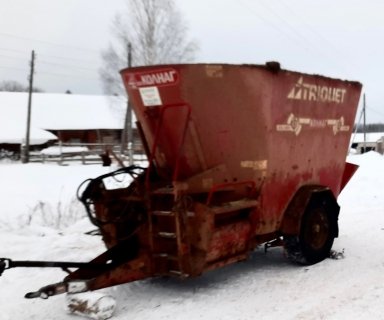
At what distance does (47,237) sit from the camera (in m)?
8.16

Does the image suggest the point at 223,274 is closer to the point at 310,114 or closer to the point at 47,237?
the point at 310,114

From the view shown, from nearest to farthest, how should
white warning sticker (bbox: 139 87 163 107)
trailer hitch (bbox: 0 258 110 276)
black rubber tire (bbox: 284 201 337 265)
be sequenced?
trailer hitch (bbox: 0 258 110 276) < white warning sticker (bbox: 139 87 163 107) < black rubber tire (bbox: 284 201 337 265)

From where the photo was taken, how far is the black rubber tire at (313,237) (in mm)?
6609

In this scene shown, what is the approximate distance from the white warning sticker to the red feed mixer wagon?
11 millimetres

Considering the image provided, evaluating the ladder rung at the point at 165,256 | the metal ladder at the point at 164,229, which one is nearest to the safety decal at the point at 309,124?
the metal ladder at the point at 164,229

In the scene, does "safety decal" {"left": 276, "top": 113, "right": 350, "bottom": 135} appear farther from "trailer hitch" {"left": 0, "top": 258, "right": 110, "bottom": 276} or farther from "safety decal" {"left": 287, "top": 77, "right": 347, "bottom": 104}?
"trailer hitch" {"left": 0, "top": 258, "right": 110, "bottom": 276}

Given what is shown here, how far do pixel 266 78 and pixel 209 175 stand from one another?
128 cm

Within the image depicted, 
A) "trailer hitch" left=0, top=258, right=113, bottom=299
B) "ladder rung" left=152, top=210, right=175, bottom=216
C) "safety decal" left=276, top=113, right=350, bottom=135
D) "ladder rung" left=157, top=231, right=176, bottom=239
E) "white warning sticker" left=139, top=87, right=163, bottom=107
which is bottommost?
"trailer hitch" left=0, top=258, right=113, bottom=299

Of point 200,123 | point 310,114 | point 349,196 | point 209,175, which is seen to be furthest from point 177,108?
point 349,196

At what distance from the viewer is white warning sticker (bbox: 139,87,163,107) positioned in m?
5.66

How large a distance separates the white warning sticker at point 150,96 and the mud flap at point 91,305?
208 cm

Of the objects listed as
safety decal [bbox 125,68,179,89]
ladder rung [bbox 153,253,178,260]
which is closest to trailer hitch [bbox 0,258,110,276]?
ladder rung [bbox 153,253,178,260]

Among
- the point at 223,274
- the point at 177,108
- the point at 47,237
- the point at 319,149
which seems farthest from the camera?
the point at 47,237

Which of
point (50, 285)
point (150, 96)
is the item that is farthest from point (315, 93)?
point (50, 285)
